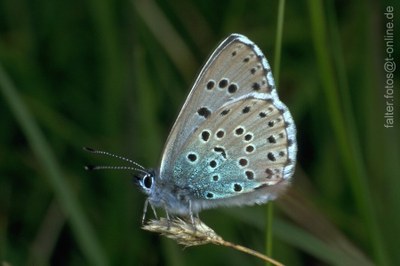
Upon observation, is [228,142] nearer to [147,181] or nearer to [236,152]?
[236,152]

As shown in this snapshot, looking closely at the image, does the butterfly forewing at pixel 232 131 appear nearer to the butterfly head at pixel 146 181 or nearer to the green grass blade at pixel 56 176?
the butterfly head at pixel 146 181

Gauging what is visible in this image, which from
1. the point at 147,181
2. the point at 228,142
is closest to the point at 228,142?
the point at 228,142

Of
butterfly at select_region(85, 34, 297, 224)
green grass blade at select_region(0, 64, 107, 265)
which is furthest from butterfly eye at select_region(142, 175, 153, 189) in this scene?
green grass blade at select_region(0, 64, 107, 265)

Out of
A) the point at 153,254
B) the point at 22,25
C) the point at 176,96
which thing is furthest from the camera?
the point at 22,25

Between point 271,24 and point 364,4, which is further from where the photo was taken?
point 271,24

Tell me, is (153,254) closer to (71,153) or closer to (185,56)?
(71,153)

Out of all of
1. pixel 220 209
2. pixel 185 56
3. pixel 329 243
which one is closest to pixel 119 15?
pixel 185 56
